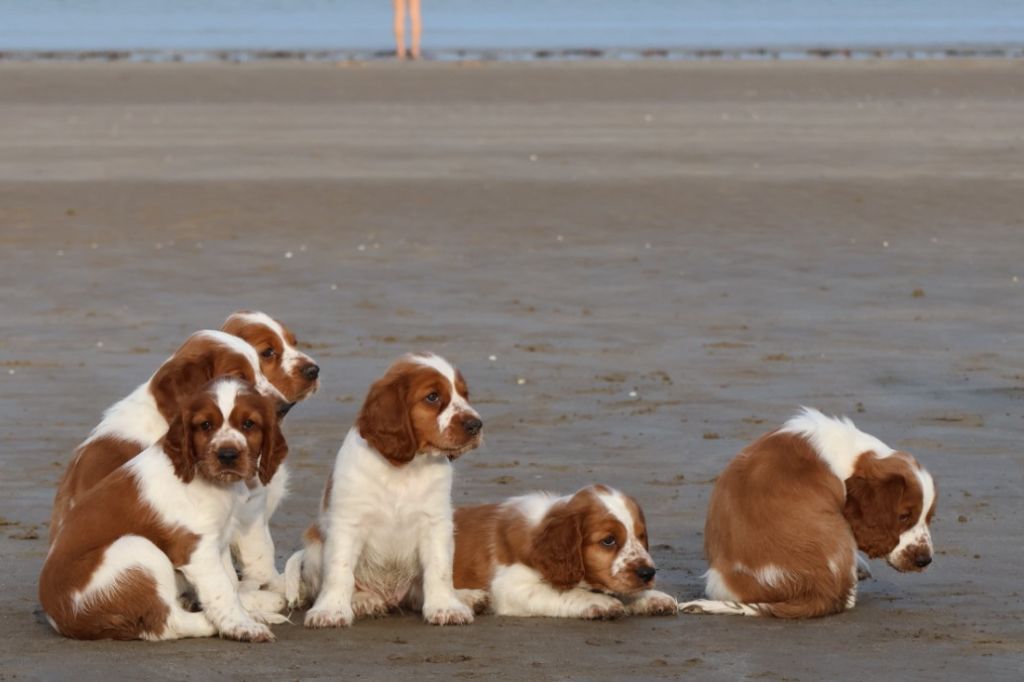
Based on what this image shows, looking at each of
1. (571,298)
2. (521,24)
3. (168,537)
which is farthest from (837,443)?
(521,24)

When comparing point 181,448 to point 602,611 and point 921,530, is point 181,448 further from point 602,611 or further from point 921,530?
point 921,530

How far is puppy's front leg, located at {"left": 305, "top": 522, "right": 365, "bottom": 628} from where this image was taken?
771 centimetres

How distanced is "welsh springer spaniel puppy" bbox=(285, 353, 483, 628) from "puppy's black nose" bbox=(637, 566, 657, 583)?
631mm

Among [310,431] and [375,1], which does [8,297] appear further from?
[375,1]

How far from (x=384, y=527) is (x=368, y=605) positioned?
0.31 m

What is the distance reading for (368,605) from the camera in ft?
26.1

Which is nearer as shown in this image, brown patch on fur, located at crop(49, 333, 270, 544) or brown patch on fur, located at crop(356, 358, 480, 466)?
brown patch on fur, located at crop(356, 358, 480, 466)

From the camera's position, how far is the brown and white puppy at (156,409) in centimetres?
791

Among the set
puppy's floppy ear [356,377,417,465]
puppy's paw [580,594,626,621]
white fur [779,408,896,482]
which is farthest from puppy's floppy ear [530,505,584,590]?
white fur [779,408,896,482]

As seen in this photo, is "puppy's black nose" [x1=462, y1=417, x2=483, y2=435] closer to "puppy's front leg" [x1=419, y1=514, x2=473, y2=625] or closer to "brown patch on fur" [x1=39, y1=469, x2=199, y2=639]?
"puppy's front leg" [x1=419, y1=514, x2=473, y2=625]

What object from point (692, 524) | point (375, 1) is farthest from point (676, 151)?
point (375, 1)

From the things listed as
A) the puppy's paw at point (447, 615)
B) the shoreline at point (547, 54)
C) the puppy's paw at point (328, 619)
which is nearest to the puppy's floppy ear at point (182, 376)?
the puppy's paw at point (328, 619)

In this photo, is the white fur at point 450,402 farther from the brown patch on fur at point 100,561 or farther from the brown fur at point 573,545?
the brown patch on fur at point 100,561

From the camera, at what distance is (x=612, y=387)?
12336mm
